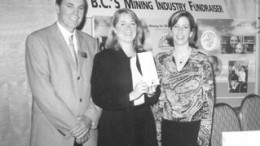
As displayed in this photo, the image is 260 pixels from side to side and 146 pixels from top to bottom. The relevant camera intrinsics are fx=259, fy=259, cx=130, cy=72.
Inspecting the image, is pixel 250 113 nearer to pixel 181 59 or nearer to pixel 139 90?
pixel 181 59

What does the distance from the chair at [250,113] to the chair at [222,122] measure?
0.15 m

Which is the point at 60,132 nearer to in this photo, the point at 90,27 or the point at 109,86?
the point at 109,86

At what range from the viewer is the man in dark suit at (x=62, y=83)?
80.1 inches

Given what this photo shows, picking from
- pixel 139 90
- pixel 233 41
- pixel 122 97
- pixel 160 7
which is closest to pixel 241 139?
pixel 139 90

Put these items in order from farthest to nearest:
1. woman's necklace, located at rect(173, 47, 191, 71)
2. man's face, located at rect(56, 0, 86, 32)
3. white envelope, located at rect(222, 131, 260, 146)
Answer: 1. woman's necklace, located at rect(173, 47, 191, 71)
2. man's face, located at rect(56, 0, 86, 32)
3. white envelope, located at rect(222, 131, 260, 146)

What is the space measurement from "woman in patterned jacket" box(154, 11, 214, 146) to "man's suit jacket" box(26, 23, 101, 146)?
0.66m

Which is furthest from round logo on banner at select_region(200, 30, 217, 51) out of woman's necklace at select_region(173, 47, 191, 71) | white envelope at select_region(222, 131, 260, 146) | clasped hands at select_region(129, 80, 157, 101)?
white envelope at select_region(222, 131, 260, 146)

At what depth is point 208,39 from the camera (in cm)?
370

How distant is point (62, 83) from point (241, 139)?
1.45 meters

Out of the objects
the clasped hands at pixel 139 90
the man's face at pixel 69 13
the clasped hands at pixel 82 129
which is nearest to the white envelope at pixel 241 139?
the clasped hands at pixel 139 90

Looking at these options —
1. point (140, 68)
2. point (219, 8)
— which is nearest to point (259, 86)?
point (219, 8)

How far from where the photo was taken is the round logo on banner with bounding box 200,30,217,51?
12.1 ft

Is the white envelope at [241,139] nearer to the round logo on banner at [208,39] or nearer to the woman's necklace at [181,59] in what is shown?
the woman's necklace at [181,59]

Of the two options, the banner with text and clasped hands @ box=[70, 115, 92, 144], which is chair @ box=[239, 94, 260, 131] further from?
clasped hands @ box=[70, 115, 92, 144]
